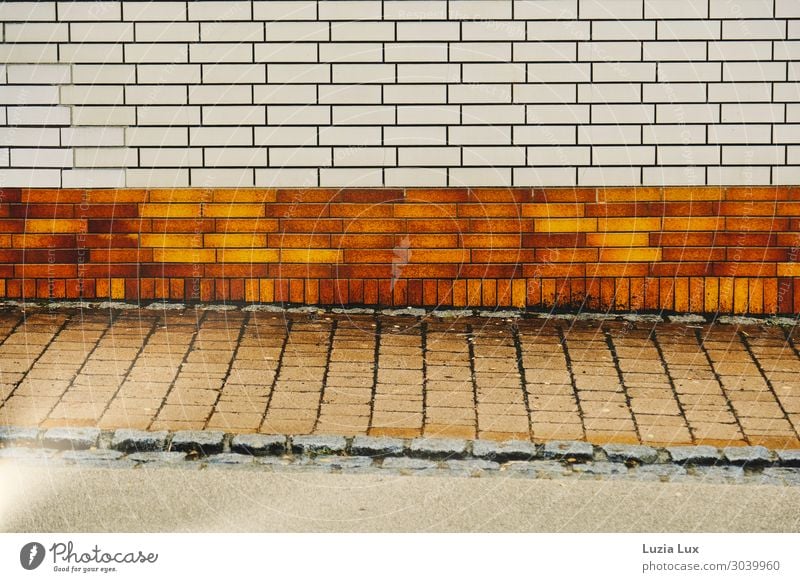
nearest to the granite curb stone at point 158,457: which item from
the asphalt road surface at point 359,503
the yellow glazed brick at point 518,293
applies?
the asphalt road surface at point 359,503

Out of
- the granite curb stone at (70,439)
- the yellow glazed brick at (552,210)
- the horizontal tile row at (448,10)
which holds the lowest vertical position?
the granite curb stone at (70,439)

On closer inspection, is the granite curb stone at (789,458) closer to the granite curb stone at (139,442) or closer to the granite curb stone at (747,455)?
the granite curb stone at (747,455)

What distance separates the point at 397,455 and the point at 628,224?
2723mm

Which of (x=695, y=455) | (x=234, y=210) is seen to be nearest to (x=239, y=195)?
(x=234, y=210)

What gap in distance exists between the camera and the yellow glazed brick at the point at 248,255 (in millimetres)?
7852

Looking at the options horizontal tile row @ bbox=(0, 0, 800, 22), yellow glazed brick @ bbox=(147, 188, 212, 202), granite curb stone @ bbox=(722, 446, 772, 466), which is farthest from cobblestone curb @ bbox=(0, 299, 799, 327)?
granite curb stone @ bbox=(722, 446, 772, 466)

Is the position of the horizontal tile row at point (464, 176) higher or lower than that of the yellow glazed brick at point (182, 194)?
higher

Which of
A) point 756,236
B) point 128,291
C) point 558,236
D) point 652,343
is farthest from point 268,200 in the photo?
point 756,236

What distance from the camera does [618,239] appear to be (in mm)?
7820

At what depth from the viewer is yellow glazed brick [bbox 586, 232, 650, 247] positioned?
25.6ft

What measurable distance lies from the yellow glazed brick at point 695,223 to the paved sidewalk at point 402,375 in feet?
1.92

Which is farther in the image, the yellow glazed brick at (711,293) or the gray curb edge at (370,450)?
the yellow glazed brick at (711,293)

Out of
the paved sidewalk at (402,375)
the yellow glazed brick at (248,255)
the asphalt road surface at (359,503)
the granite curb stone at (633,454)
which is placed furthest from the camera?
the yellow glazed brick at (248,255)

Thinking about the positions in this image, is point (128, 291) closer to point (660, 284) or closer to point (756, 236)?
point (660, 284)
